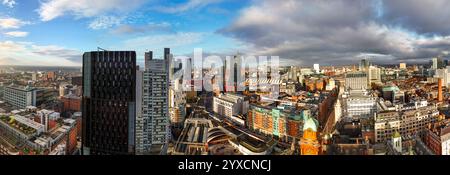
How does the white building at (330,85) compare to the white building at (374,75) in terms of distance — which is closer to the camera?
the white building at (374,75)

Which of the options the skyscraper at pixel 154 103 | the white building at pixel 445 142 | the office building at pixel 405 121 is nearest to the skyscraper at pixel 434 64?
the office building at pixel 405 121

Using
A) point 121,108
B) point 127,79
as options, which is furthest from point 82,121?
point 127,79

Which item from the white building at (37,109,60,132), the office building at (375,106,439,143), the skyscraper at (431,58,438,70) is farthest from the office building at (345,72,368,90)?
the white building at (37,109,60,132)

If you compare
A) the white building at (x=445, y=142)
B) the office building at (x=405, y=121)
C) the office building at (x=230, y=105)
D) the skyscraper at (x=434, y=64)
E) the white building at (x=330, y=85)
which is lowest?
the white building at (x=445, y=142)

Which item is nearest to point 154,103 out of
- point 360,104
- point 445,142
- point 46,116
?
point 46,116

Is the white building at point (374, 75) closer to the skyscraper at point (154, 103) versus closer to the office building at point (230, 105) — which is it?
the office building at point (230, 105)

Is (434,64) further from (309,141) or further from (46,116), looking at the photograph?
(46,116)
